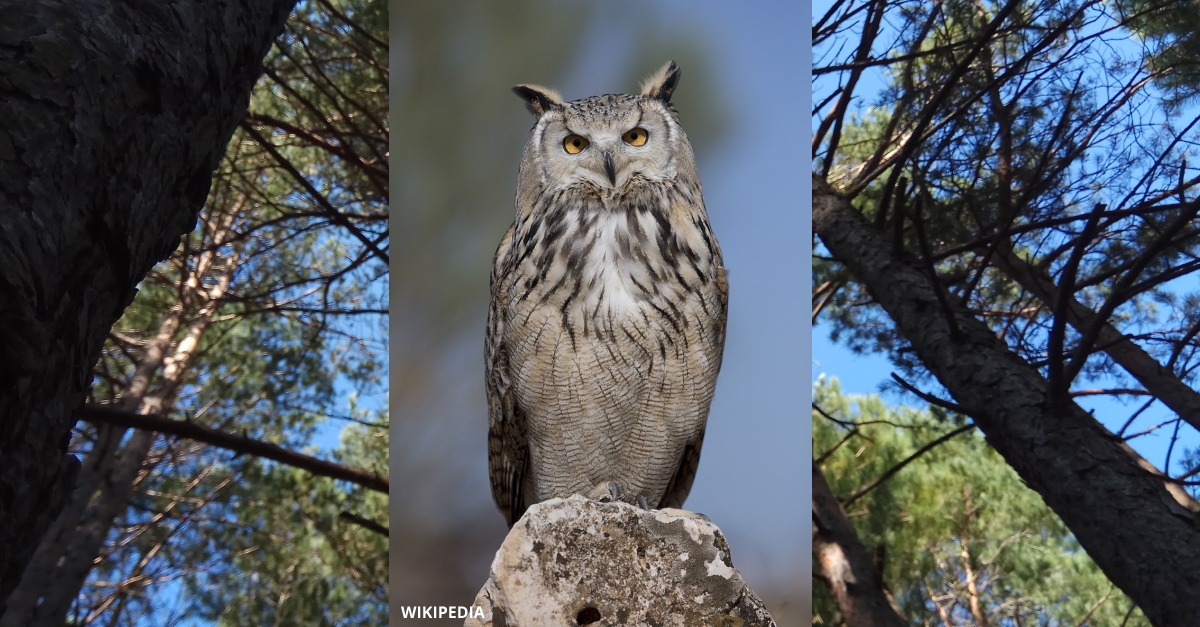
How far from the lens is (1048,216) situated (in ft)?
7.22

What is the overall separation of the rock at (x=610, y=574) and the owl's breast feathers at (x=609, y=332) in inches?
10.9

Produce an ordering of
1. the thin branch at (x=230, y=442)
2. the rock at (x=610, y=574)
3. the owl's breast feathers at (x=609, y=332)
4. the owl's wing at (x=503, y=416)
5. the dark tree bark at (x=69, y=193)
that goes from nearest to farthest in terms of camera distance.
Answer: the dark tree bark at (x=69, y=193) < the rock at (x=610, y=574) < the owl's breast feathers at (x=609, y=332) < the owl's wing at (x=503, y=416) < the thin branch at (x=230, y=442)

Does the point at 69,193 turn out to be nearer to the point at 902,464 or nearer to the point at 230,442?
the point at 230,442

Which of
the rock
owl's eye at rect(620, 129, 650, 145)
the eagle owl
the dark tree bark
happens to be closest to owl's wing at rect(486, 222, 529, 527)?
the eagle owl

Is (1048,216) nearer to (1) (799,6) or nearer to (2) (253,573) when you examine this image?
(1) (799,6)

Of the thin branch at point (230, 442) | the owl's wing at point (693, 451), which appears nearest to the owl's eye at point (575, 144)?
the owl's wing at point (693, 451)

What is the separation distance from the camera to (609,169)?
1366 millimetres

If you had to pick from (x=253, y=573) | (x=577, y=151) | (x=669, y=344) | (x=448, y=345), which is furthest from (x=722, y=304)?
(x=253, y=573)

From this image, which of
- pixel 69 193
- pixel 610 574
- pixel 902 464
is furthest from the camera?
pixel 902 464

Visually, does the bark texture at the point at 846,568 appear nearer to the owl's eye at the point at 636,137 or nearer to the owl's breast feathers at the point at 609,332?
the owl's breast feathers at the point at 609,332

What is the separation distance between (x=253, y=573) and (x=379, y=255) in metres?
1.03

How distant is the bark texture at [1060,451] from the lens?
5.49ft

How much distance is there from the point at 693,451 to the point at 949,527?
1217 mm

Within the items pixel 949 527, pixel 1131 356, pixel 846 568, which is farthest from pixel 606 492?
pixel 1131 356
